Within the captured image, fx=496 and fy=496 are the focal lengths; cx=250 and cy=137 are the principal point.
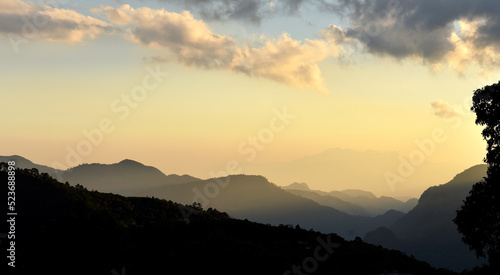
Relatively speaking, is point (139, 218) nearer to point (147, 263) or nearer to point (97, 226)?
point (147, 263)

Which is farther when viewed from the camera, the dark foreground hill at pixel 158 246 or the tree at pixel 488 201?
the dark foreground hill at pixel 158 246

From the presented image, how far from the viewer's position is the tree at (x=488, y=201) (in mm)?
42375

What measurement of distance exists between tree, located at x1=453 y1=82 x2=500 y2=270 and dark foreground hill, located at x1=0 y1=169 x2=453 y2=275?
12.0 m

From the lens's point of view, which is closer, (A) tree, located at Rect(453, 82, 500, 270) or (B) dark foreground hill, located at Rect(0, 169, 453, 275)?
(A) tree, located at Rect(453, 82, 500, 270)

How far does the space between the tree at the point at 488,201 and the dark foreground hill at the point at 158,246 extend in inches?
474

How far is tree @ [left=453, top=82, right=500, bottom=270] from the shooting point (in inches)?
1668

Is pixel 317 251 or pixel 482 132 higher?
pixel 482 132

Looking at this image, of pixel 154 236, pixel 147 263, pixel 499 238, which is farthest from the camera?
pixel 154 236

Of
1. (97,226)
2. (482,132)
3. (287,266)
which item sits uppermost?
(482,132)

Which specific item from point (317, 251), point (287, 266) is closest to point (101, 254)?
point (287, 266)

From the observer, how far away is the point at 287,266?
201ft

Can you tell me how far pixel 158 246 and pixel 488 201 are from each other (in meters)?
53.0

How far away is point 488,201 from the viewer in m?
42.9

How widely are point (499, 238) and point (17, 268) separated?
169 ft
